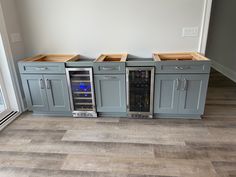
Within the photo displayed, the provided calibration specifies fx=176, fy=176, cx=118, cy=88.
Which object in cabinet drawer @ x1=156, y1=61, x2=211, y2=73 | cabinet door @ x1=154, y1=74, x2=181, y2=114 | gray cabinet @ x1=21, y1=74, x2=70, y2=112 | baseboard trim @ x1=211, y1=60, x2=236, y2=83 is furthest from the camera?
baseboard trim @ x1=211, y1=60, x2=236, y2=83

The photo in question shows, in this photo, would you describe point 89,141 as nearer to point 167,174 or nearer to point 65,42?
point 167,174

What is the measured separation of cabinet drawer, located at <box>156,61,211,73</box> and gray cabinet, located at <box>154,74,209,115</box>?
0.19 feet

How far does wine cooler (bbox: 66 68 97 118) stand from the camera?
264 centimetres

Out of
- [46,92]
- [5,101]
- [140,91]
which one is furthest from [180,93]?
[5,101]

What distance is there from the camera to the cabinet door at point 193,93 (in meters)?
2.45

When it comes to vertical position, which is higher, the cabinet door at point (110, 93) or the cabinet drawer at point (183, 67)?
the cabinet drawer at point (183, 67)

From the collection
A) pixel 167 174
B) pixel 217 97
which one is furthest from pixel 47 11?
pixel 217 97

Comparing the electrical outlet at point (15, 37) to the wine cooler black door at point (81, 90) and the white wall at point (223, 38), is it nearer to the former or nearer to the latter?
the wine cooler black door at point (81, 90)

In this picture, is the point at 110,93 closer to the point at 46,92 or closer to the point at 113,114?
the point at 113,114

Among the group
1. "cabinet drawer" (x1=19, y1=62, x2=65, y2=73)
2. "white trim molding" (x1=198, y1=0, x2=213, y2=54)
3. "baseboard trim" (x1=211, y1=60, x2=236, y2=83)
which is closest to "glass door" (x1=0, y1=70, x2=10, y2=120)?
"cabinet drawer" (x1=19, y1=62, x2=65, y2=73)

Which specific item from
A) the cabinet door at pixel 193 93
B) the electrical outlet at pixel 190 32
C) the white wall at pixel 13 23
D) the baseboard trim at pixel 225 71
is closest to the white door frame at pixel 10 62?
the white wall at pixel 13 23

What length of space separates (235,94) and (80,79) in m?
3.03

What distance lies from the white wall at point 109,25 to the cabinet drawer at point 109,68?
0.55m

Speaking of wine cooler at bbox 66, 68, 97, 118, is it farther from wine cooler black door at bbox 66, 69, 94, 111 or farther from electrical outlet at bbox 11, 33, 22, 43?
electrical outlet at bbox 11, 33, 22, 43
